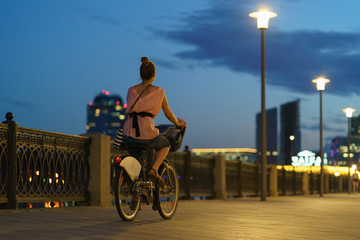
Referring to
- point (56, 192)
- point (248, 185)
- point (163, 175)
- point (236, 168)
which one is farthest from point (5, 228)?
point (248, 185)

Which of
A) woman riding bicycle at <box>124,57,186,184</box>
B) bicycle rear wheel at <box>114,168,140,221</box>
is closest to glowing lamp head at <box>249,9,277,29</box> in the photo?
woman riding bicycle at <box>124,57,186,184</box>

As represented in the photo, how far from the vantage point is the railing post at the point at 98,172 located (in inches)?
504

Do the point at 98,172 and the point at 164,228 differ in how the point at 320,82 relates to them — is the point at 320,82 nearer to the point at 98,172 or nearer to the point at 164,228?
the point at 98,172

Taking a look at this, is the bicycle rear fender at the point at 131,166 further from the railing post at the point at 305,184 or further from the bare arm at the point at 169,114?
the railing post at the point at 305,184

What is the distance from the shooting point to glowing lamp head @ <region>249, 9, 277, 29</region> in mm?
20656

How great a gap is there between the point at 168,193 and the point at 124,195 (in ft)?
2.93

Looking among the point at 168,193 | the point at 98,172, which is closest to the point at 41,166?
the point at 98,172

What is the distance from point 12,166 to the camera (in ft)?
33.8

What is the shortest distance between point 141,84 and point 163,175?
123 cm

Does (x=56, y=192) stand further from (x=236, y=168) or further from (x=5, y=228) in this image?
(x=236, y=168)

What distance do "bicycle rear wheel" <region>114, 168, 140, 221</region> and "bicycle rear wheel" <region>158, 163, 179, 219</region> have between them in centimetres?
42

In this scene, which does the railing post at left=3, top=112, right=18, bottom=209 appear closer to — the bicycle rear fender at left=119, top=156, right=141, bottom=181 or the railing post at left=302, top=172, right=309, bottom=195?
the bicycle rear fender at left=119, top=156, right=141, bottom=181

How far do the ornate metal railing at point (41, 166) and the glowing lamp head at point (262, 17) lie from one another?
9.56 meters

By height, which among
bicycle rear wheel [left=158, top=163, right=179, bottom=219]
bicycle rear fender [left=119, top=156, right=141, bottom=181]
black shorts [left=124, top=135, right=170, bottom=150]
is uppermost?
black shorts [left=124, top=135, right=170, bottom=150]
